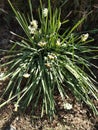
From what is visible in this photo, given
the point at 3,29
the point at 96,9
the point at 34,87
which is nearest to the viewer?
the point at 34,87

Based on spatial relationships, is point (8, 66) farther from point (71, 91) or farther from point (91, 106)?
point (91, 106)

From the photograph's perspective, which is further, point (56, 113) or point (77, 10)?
point (77, 10)

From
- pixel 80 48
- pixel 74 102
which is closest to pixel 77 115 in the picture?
pixel 74 102

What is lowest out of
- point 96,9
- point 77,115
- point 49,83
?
point 77,115

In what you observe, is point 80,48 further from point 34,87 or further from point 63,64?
point 34,87

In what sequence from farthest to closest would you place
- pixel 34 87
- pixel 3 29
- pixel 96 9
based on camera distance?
pixel 3 29 < pixel 96 9 < pixel 34 87

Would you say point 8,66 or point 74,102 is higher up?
point 8,66
